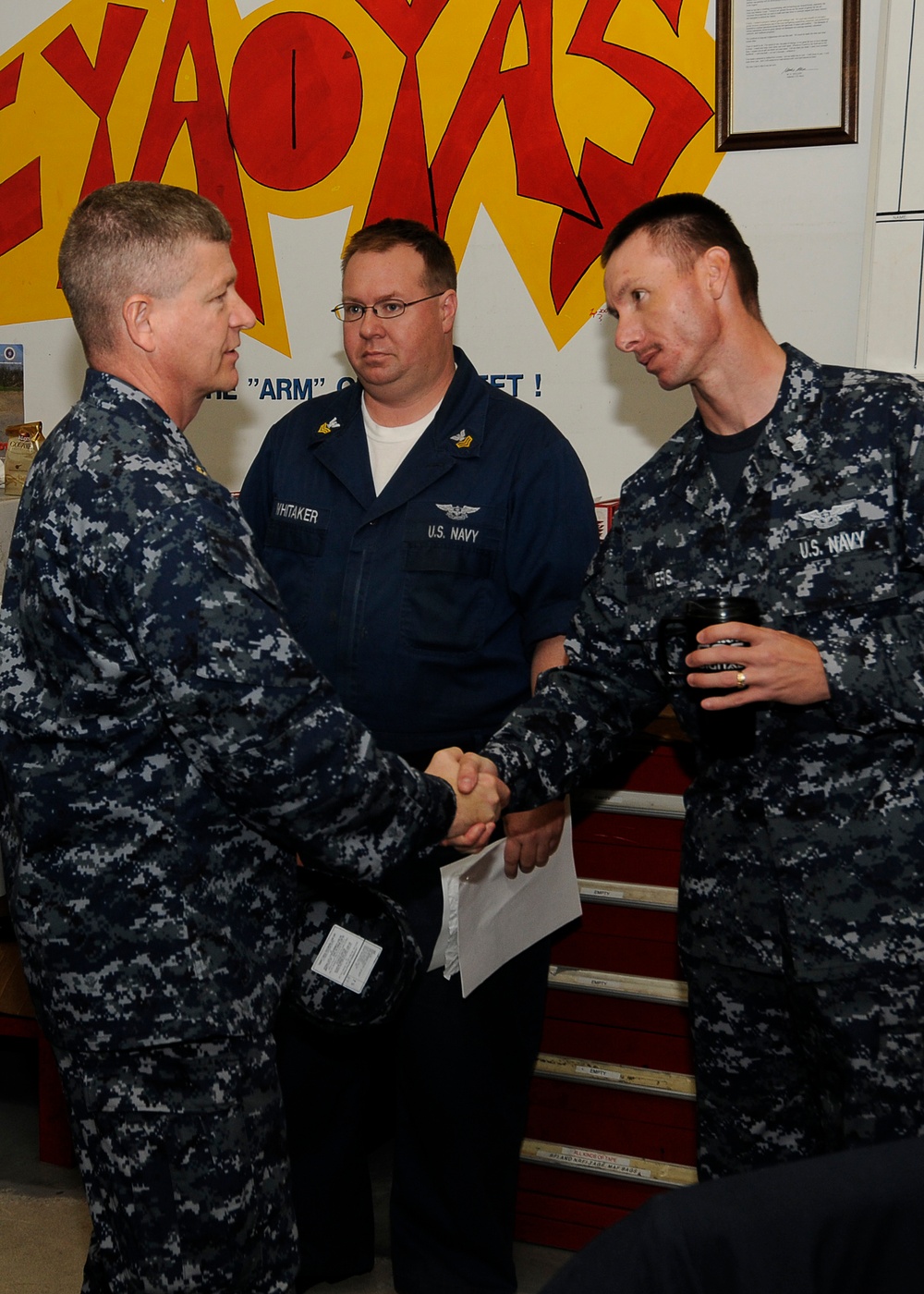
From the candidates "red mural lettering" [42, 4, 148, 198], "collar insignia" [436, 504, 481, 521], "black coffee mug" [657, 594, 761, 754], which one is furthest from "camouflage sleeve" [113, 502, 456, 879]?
"red mural lettering" [42, 4, 148, 198]

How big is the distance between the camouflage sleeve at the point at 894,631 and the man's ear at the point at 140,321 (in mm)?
925

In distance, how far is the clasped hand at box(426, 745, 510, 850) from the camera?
1.74 metres

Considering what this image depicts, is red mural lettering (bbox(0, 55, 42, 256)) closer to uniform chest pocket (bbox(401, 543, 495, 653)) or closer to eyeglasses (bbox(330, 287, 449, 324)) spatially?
eyeglasses (bbox(330, 287, 449, 324))

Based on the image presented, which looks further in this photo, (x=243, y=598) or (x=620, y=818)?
(x=620, y=818)

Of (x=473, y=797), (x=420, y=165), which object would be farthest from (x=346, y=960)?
(x=420, y=165)

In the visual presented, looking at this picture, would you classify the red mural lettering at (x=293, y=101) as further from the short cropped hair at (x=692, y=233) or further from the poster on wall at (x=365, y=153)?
the short cropped hair at (x=692, y=233)

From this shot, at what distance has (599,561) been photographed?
1.97m

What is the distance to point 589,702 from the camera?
6.51 ft

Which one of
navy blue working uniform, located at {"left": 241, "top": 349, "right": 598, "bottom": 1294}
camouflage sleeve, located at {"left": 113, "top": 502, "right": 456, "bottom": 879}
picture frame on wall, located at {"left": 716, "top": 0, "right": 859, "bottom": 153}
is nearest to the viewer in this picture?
camouflage sleeve, located at {"left": 113, "top": 502, "right": 456, "bottom": 879}

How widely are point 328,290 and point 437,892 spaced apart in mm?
1595

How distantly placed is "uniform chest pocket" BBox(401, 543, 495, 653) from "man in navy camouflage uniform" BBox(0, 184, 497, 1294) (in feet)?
2.47

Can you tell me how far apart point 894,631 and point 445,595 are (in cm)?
91

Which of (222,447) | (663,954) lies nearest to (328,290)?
(222,447)

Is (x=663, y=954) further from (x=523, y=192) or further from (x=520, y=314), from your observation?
(x=523, y=192)
